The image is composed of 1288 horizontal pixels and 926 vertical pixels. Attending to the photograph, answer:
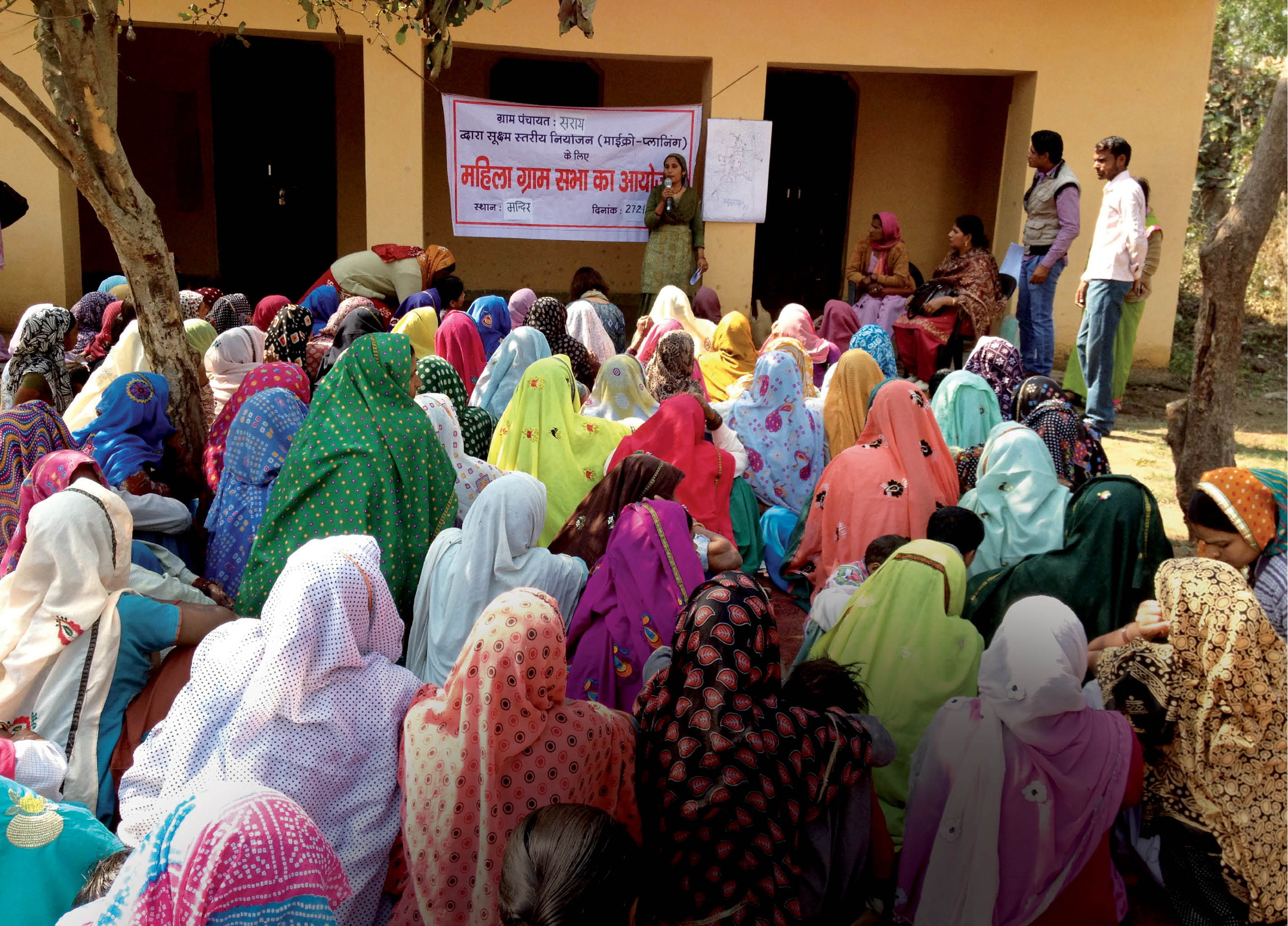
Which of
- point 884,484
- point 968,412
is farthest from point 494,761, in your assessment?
point 968,412

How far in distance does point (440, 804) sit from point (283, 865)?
58 centimetres

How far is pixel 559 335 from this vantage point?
6199mm

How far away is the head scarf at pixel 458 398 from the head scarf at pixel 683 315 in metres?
2.70

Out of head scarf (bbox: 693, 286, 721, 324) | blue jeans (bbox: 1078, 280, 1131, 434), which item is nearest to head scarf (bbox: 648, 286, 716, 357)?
head scarf (bbox: 693, 286, 721, 324)

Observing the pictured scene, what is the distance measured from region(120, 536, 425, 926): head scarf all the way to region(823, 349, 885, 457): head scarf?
325 cm

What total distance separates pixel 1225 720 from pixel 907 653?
742mm

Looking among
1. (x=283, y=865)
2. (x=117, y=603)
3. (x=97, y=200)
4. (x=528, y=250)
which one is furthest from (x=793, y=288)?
(x=283, y=865)

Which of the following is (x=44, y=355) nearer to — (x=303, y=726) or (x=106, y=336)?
(x=106, y=336)

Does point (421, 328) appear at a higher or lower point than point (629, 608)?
higher

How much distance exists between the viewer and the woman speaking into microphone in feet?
27.4

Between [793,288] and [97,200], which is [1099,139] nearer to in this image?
[793,288]

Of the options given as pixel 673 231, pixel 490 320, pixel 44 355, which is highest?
pixel 673 231

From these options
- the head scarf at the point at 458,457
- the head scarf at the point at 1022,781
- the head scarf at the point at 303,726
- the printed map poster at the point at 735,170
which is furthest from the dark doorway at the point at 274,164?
the head scarf at the point at 1022,781

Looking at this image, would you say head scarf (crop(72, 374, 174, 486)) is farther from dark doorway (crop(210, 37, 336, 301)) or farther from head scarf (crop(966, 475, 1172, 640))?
dark doorway (crop(210, 37, 336, 301))
